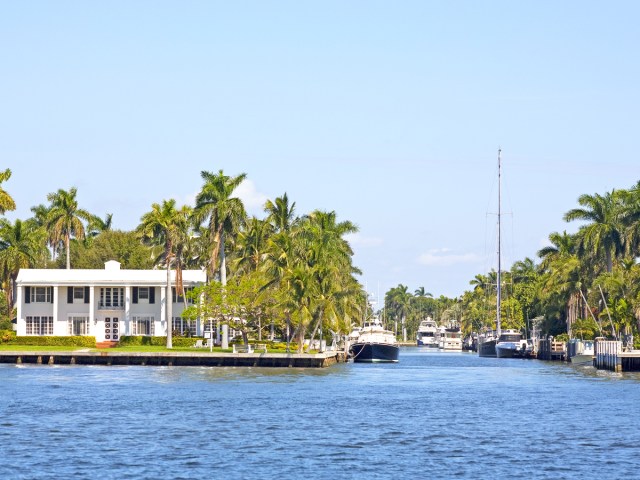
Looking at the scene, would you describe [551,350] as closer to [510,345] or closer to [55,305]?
[510,345]

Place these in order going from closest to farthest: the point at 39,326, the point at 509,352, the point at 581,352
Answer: the point at 581,352 → the point at 39,326 → the point at 509,352

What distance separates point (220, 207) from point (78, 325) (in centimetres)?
2289

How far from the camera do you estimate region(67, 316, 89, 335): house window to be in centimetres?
11719

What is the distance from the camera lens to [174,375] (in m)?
82.3

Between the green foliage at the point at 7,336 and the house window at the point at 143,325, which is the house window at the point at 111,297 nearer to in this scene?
the house window at the point at 143,325

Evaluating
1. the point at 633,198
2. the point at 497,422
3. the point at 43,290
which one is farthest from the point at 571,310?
the point at 497,422

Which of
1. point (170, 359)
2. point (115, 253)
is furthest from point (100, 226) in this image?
point (170, 359)

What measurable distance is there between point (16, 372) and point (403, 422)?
39766 millimetres

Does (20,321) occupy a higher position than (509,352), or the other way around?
(20,321)

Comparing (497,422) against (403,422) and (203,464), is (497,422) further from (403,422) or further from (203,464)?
(203,464)

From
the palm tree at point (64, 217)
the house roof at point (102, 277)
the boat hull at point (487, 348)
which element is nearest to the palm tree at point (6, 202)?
the house roof at point (102, 277)

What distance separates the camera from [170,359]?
93875mm

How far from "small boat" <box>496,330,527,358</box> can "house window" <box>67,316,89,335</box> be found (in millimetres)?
52254

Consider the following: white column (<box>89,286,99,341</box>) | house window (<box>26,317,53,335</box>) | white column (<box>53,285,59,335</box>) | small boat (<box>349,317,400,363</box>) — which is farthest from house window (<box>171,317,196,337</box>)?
small boat (<box>349,317,400,363</box>)
